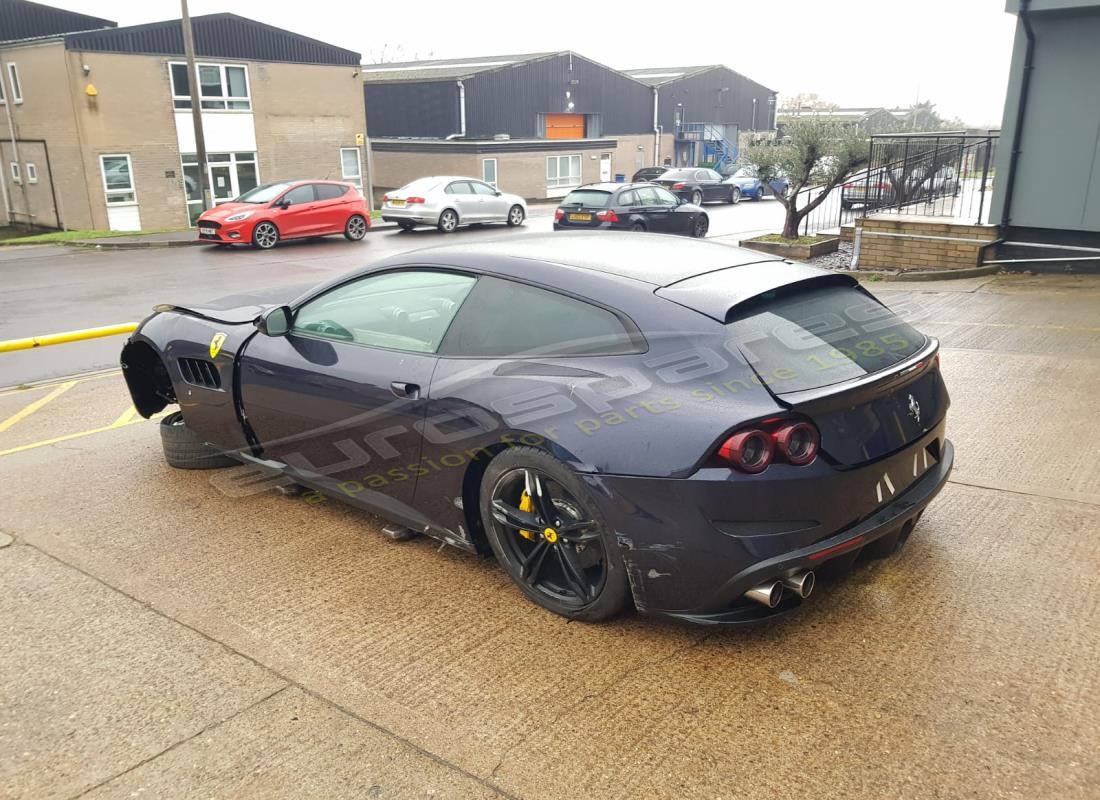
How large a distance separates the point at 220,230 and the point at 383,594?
17712 mm

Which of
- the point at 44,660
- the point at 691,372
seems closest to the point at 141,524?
the point at 44,660

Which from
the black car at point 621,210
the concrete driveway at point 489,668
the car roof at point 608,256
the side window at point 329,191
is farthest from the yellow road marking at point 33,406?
the side window at point 329,191

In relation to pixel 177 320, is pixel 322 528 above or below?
below

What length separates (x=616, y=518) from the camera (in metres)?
3.25

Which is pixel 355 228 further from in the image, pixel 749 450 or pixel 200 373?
pixel 749 450

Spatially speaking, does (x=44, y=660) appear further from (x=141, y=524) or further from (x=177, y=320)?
(x=177, y=320)

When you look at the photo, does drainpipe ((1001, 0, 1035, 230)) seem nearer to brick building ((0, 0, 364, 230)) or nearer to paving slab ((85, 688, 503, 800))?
paving slab ((85, 688, 503, 800))

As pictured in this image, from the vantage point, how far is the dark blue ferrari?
314 cm

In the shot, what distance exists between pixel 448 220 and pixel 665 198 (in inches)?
240

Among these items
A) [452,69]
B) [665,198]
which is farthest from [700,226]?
[452,69]

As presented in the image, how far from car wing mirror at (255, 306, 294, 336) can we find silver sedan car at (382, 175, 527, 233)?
19255mm

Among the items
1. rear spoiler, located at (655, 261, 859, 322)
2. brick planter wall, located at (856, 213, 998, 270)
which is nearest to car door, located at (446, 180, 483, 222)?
brick planter wall, located at (856, 213, 998, 270)

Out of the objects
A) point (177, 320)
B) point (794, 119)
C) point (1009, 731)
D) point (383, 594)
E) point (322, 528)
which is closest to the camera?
point (1009, 731)

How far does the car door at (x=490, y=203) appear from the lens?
80.3 feet
